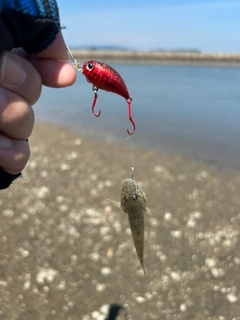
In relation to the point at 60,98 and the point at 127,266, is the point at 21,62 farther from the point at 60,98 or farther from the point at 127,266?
the point at 60,98

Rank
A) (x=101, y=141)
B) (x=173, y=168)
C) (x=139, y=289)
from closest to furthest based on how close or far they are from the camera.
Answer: (x=139, y=289) → (x=173, y=168) → (x=101, y=141)

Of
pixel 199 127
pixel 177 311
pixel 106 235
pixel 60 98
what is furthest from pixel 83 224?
pixel 60 98

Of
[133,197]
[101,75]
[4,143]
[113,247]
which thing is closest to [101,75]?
[101,75]

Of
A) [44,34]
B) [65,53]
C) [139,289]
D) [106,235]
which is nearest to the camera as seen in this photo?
[44,34]

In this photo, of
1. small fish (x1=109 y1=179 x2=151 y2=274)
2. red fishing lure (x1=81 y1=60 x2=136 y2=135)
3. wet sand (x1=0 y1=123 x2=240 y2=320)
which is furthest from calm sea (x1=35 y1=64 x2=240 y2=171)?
red fishing lure (x1=81 y1=60 x2=136 y2=135)

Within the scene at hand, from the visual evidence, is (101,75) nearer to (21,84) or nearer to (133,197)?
(21,84)
